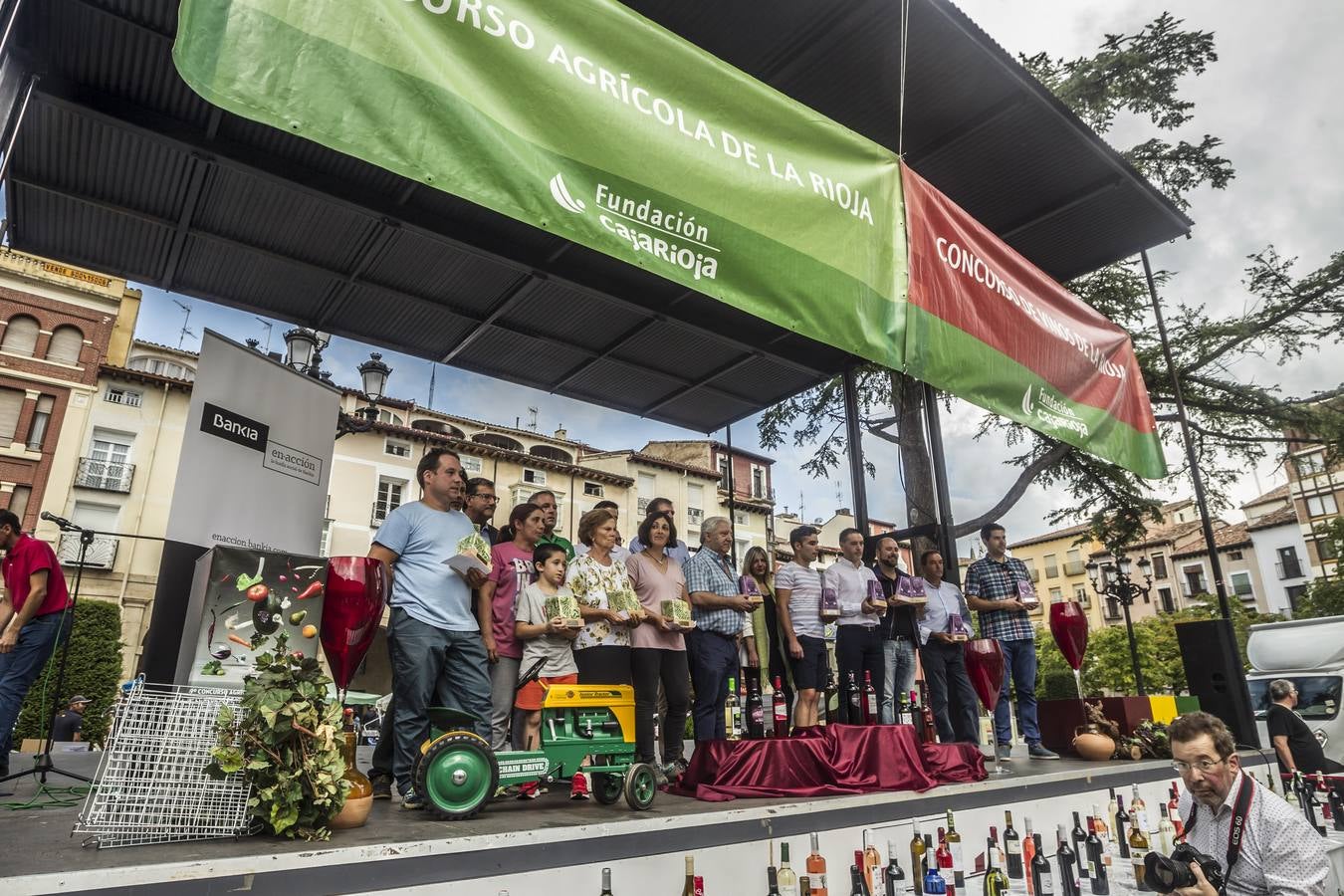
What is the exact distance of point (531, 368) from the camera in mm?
6551

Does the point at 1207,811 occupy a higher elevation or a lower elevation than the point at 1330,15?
lower

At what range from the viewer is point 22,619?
4.54m

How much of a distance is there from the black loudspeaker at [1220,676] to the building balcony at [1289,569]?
47604 millimetres

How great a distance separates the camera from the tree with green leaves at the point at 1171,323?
1109cm

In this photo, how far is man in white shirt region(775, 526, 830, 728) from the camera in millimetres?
5520

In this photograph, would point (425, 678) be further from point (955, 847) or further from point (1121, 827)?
point (1121, 827)

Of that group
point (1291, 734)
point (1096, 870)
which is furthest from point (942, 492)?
point (1291, 734)

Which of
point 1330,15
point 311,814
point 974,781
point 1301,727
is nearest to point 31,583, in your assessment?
point 311,814

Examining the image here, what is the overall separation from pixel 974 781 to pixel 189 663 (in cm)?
523

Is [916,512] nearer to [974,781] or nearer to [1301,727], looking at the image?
[974,781]

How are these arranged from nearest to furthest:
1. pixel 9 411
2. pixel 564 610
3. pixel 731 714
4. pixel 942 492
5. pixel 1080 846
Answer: pixel 564 610 → pixel 1080 846 → pixel 731 714 → pixel 942 492 → pixel 9 411

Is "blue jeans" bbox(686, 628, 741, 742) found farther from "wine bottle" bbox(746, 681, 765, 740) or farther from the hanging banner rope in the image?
the hanging banner rope

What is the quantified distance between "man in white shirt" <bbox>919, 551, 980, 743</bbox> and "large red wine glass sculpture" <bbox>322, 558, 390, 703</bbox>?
435 centimetres

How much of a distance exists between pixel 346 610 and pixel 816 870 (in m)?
2.53
